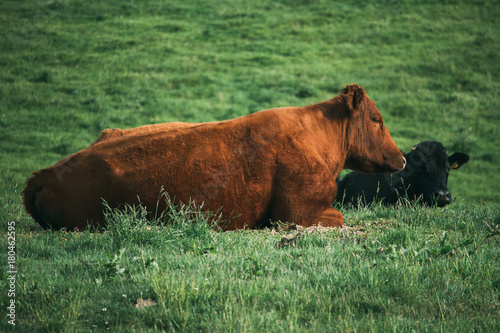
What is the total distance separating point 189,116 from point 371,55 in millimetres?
10612

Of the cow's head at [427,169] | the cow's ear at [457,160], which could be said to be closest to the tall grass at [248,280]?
the cow's head at [427,169]

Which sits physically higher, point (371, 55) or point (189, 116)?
point (371, 55)

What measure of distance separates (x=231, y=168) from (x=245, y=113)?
42.1 ft

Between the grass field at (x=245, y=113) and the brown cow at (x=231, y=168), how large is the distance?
0.40 metres

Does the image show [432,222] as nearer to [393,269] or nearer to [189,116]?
[393,269]

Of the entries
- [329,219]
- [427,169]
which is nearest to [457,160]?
[427,169]

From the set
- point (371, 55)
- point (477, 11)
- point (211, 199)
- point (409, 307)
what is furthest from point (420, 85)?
point (409, 307)

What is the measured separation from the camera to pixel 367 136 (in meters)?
6.72

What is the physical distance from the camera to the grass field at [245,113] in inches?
138

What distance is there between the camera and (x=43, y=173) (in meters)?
5.51

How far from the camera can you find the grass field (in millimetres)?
3508

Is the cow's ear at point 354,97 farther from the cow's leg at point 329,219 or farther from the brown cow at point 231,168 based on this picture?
the cow's leg at point 329,219

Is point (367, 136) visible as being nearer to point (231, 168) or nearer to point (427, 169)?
point (231, 168)

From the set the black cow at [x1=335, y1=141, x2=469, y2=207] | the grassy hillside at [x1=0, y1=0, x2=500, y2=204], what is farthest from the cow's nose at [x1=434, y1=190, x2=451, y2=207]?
the grassy hillside at [x1=0, y1=0, x2=500, y2=204]
